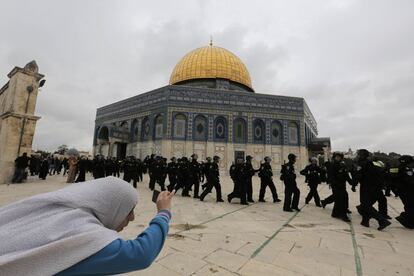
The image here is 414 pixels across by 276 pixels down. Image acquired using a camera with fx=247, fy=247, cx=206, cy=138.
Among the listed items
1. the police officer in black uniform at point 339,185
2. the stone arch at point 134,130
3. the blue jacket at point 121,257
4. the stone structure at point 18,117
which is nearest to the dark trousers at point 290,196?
the police officer in black uniform at point 339,185

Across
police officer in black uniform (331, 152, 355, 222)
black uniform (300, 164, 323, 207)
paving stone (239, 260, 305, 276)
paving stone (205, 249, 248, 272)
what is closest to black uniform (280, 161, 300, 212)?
black uniform (300, 164, 323, 207)

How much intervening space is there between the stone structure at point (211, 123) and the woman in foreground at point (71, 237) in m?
20.9

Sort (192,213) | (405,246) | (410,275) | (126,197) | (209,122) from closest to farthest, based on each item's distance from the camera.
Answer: (126,197), (410,275), (405,246), (192,213), (209,122)

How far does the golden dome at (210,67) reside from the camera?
26.7 m

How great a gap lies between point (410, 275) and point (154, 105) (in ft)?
75.4

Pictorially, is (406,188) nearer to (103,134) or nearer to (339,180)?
(339,180)

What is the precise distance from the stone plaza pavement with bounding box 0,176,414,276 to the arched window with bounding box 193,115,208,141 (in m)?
17.7

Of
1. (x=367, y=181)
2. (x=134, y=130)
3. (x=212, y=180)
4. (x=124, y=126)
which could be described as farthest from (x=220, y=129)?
(x=367, y=181)

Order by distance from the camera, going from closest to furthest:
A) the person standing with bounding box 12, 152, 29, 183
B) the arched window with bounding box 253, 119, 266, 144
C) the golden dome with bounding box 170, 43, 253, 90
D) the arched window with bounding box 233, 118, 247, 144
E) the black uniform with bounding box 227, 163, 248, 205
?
the black uniform with bounding box 227, 163, 248, 205 < the person standing with bounding box 12, 152, 29, 183 < the arched window with bounding box 233, 118, 247, 144 < the arched window with bounding box 253, 119, 266, 144 < the golden dome with bounding box 170, 43, 253, 90

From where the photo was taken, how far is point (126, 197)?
4.34 ft

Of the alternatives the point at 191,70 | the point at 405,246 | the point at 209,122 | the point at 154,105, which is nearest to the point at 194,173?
the point at 405,246

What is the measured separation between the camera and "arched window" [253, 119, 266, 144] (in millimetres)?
23984

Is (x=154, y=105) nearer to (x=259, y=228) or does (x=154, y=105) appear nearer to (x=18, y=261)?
(x=259, y=228)

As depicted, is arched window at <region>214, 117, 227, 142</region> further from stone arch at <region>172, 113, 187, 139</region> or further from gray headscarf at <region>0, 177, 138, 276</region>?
gray headscarf at <region>0, 177, 138, 276</region>
